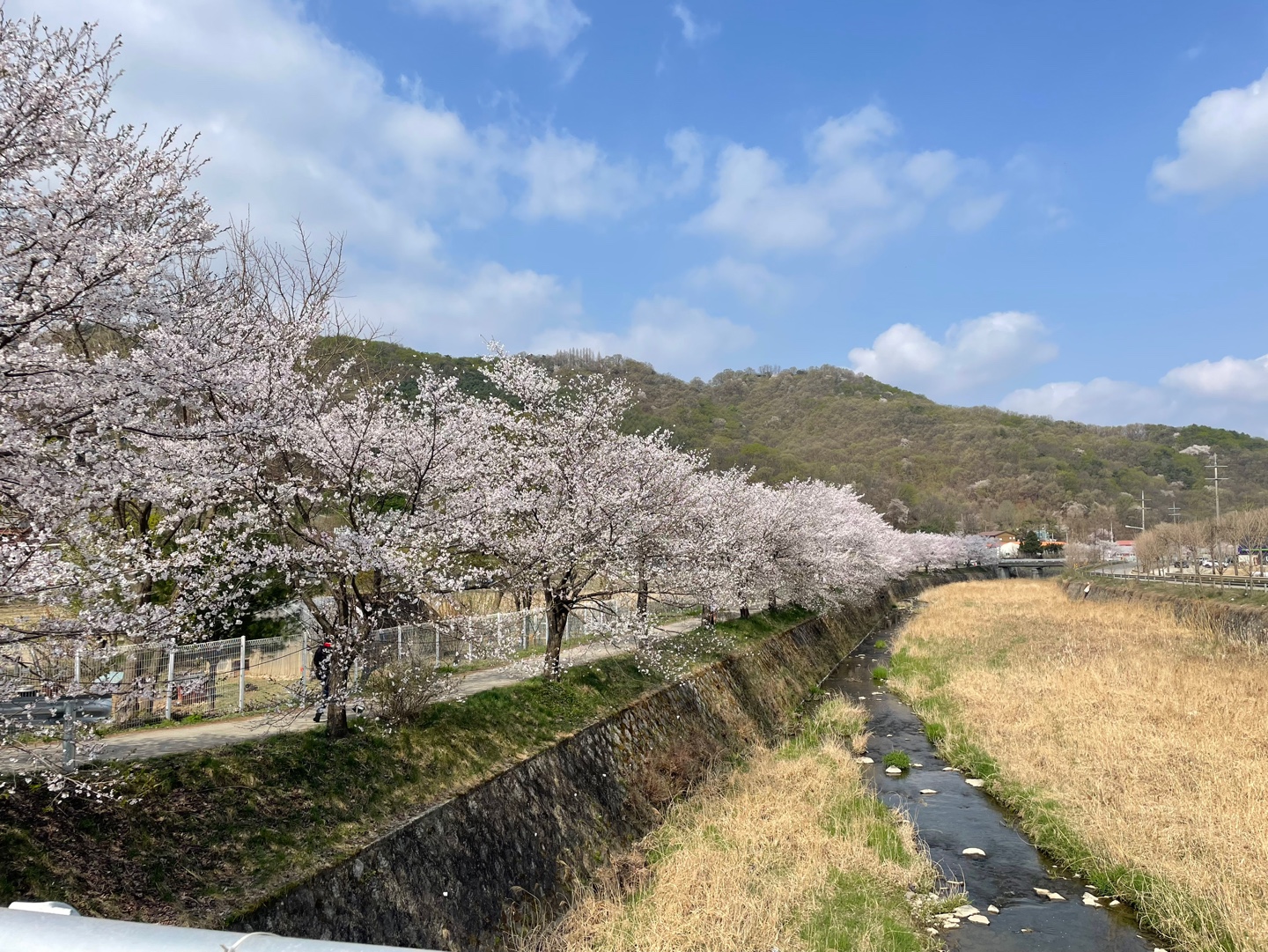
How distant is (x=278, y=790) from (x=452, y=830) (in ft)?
8.40

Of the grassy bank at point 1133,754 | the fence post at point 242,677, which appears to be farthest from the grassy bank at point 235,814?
the grassy bank at point 1133,754

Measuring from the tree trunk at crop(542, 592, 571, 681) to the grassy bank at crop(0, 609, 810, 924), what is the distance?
327 cm

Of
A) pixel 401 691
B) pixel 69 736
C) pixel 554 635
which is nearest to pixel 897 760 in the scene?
pixel 554 635

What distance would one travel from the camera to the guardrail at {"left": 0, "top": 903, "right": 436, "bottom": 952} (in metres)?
1.72

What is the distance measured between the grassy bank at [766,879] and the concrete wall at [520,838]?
0.66 metres

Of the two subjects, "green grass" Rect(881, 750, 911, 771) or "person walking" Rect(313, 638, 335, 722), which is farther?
"green grass" Rect(881, 750, 911, 771)

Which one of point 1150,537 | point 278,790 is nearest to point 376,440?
point 278,790

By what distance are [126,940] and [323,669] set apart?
11.2 meters

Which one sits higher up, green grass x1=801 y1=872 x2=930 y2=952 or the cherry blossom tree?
the cherry blossom tree

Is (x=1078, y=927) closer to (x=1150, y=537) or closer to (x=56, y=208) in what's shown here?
(x=56, y=208)

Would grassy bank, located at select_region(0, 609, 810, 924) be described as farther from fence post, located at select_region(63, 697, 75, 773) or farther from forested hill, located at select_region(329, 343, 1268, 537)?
forested hill, located at select_region(329, 343, 1268, 537)

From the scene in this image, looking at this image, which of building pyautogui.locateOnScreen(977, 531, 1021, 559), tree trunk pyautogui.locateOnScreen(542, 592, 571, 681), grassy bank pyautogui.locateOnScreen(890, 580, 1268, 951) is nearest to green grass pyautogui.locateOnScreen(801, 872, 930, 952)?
grassy bank pyautogui.locateOnScreen(890, 580, 1268, 951)

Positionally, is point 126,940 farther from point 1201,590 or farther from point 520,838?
point 1201,590

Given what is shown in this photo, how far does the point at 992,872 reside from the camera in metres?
13.5
